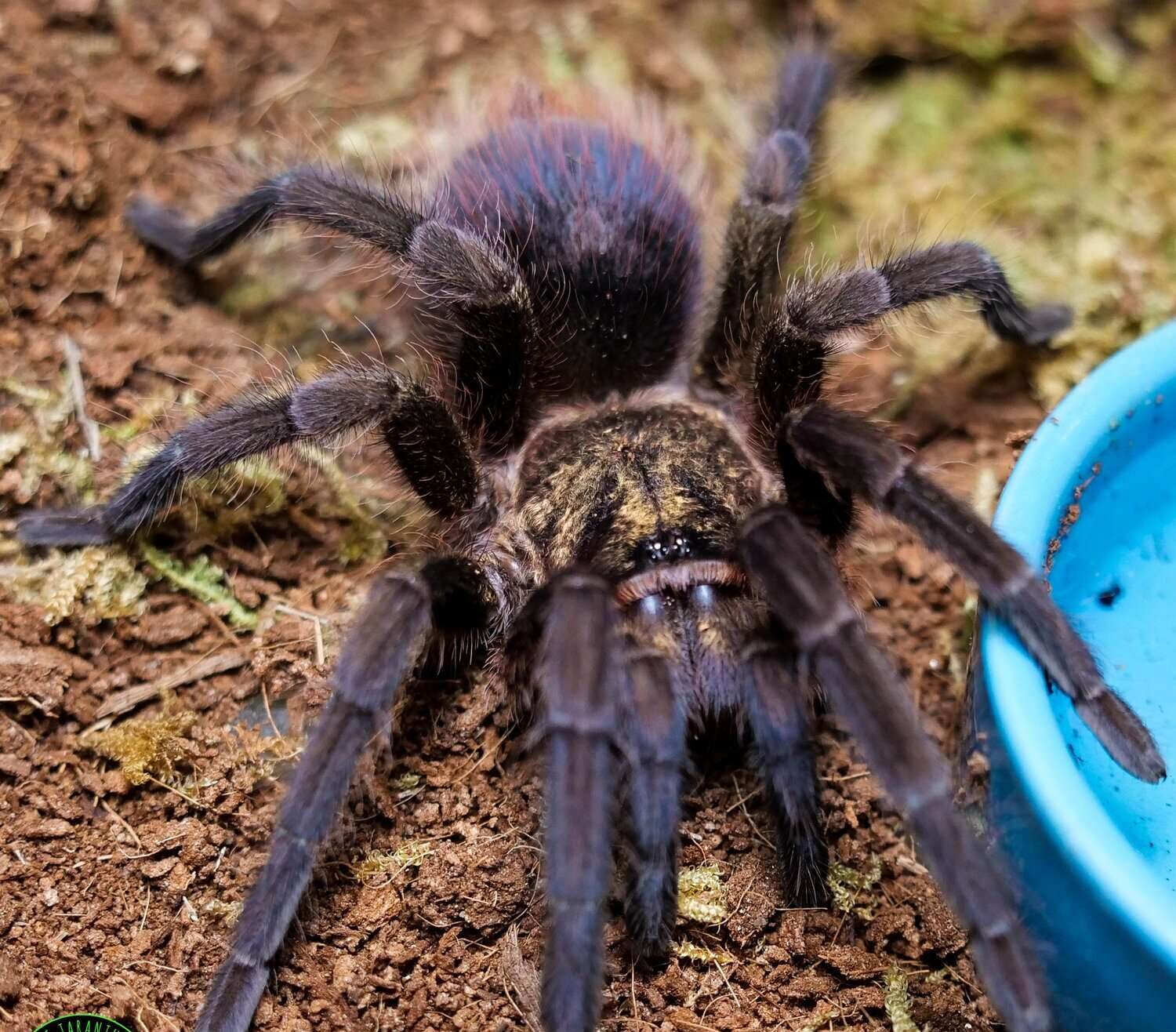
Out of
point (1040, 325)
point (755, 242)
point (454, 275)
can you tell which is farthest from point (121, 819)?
point (1040, 325)

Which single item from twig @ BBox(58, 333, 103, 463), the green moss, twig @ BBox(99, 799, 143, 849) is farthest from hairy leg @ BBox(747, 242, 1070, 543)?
twig @ BBox(58, 333, 103, 463)

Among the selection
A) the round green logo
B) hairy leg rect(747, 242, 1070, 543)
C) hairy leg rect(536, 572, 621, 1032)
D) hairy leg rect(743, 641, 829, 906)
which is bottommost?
the round green logo

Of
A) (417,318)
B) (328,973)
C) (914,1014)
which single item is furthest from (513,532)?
(914,1014)

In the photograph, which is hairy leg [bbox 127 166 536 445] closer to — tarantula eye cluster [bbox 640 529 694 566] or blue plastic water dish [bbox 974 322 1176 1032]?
tarantula eye cluster [bbox 640 529 694 566]

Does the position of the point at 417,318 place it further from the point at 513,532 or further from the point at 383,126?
the point at 383,126

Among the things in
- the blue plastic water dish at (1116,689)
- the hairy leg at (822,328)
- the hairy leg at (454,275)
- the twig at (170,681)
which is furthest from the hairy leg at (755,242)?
the twig at (170,681)

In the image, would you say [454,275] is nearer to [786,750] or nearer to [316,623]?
[316,623]
